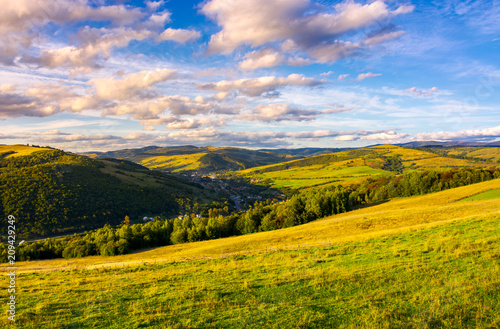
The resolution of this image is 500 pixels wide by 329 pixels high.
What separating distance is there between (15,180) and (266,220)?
156 m

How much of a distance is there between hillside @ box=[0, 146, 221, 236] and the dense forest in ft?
178

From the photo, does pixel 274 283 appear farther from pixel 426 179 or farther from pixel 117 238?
pixel 426 179

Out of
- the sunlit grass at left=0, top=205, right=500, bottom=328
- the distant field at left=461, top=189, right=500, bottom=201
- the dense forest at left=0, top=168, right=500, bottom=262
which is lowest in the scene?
the dense forest at left=0, top=168, right=500, bottom=262

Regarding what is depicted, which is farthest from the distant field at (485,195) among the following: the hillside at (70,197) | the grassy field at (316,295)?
the hillside at (70,197)

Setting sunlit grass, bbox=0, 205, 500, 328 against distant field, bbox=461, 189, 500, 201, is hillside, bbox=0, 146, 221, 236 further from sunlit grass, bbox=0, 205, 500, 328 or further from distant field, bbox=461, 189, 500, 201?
distant field, bbox=461, 189, 500, 201

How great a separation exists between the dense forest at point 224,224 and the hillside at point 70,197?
5437cm

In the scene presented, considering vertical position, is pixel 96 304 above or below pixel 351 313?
below

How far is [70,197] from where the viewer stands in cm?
14288

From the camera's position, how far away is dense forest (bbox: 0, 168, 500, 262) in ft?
213

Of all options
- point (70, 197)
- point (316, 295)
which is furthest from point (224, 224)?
point (70, 197)

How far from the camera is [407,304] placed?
33.6 feet

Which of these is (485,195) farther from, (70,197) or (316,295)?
(70,197)

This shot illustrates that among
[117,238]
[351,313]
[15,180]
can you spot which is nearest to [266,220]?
[117,238]

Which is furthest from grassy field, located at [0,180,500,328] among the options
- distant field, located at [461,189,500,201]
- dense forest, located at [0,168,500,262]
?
dense forest, located at [0,168,500,262]
